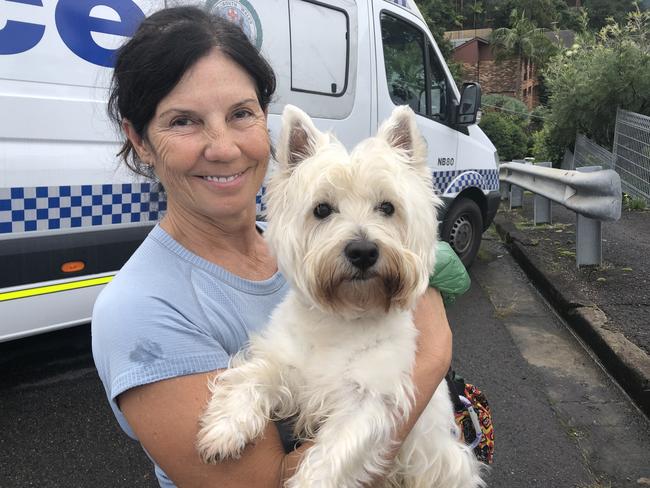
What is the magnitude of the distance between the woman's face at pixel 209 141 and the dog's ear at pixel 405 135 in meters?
0.49

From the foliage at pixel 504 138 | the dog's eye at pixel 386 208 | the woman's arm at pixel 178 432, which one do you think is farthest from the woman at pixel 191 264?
the foliage at pixel 504 138

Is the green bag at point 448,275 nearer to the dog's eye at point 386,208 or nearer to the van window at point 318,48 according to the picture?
the dog's eye at point 386,208

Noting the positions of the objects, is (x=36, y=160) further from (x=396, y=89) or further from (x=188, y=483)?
(x=396, y=89)

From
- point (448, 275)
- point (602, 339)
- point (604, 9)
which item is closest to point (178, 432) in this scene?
point (448, 275)

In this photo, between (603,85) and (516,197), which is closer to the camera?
(516,197)

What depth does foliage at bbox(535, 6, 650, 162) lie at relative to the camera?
11953 mm

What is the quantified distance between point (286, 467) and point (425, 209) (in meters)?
0.97

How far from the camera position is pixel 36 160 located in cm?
322

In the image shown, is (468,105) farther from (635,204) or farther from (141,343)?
(141,343)

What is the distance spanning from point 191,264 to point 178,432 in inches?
19.2

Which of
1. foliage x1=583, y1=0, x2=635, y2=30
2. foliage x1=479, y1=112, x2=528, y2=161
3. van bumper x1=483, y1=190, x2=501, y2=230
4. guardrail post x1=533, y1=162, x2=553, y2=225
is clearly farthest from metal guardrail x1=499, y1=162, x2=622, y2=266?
foliage x1=583, y1=0, x2=635, y2=30

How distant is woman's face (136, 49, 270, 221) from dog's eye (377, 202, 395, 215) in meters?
0.44

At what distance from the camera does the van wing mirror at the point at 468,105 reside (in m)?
6.17

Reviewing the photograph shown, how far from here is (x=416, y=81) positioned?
20.0ft
